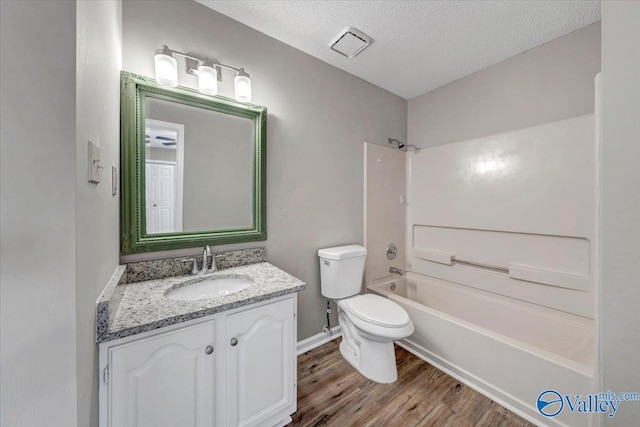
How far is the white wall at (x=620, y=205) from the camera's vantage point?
875 mm

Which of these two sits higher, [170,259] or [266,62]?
[266,62]

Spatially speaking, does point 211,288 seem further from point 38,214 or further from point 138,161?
point 38,214

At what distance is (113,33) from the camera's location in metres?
0.99

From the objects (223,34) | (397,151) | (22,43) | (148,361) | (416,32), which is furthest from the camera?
(397,151)

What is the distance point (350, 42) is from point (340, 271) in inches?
69.7

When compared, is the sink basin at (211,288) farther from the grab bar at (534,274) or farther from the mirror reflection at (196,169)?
the grab bar at (534,274)

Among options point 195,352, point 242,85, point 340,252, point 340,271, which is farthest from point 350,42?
point 195,352

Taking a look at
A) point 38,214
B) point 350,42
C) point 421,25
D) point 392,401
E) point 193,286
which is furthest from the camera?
point 350,42

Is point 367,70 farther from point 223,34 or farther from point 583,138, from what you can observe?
point 583,138

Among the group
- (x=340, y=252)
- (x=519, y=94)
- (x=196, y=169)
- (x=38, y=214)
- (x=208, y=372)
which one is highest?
(x=519, y=94)

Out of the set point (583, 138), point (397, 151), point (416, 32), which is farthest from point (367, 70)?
point (583, 138)

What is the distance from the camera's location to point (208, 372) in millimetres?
1003

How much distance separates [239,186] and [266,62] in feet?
3.09

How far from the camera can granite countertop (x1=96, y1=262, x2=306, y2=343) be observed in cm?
80
